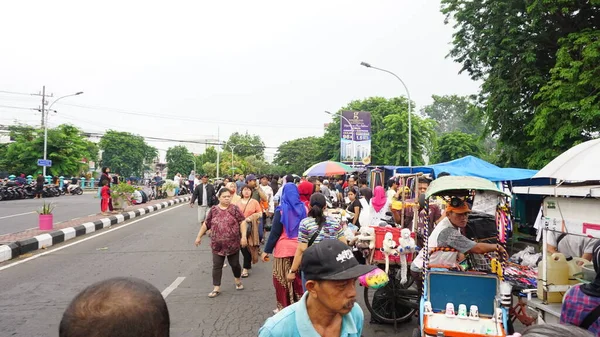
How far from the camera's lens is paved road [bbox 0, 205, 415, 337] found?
4648mm

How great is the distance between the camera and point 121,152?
189 feet

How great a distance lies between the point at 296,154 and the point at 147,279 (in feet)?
218

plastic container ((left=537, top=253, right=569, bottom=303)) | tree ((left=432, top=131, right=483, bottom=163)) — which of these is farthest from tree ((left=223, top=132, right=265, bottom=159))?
plastic container ((left=537, top=253, right=569, bottom=303))

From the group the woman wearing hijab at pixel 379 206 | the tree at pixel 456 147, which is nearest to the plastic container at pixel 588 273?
the woman wearing hijab at pixel 379 206

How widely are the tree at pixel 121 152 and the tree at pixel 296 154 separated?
24.0 meters

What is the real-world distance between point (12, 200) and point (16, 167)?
11.8 meters

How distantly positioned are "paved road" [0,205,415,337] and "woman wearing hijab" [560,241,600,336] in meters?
2.37

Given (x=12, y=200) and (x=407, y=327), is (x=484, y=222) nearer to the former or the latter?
(x=407, y=327)

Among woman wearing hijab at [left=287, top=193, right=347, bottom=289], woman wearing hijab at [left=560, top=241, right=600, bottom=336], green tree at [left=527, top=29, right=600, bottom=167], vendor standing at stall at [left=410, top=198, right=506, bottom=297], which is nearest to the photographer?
woman wearing hijab at [left=560, top=241, right=600, bottom=336]

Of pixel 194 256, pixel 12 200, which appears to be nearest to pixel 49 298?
pixel 194 256

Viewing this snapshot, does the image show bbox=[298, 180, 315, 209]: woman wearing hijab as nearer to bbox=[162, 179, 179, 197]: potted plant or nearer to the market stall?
the market stall

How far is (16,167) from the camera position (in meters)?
32.7

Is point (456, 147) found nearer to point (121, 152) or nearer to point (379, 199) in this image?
point (379, 199)

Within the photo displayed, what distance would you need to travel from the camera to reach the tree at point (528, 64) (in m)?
10.9
